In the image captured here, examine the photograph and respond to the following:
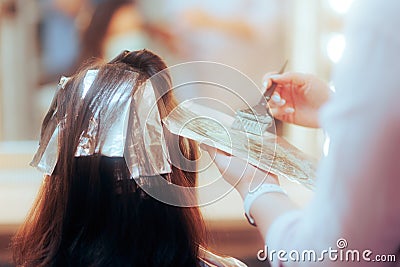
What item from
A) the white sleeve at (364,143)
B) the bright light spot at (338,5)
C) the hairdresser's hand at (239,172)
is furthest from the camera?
the bright light spot at (338,5)

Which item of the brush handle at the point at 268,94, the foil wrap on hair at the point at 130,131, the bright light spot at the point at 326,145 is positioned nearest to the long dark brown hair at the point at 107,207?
the foil wrap on hair at the point at 130,131

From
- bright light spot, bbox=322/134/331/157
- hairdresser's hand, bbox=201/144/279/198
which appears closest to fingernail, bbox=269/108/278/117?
hairdresser's hand, bbox=201/144/279/198

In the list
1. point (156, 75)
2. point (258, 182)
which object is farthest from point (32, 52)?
point (258, 182)

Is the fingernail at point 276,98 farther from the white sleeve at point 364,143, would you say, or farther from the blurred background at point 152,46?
the white sleeve at point 364,143

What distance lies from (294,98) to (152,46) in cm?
28

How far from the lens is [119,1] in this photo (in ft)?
4.41

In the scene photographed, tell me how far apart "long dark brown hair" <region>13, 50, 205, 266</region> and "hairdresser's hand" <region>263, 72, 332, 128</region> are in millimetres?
148

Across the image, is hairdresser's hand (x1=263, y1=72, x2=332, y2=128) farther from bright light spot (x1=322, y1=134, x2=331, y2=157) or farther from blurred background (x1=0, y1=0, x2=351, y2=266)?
bright light spot (x1=322, y1=134, x2=331, y2=157)

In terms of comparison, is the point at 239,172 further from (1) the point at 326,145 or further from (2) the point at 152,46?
(2) the point at 152,46

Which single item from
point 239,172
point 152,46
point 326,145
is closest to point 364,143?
point 326,145

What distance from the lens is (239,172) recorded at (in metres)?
0.89

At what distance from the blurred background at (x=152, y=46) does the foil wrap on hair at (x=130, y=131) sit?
11 cm

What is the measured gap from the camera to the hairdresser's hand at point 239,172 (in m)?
0.87

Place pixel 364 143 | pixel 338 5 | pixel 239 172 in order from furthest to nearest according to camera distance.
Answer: pixel 338 5
pixel 239 172
pixel 364 143
